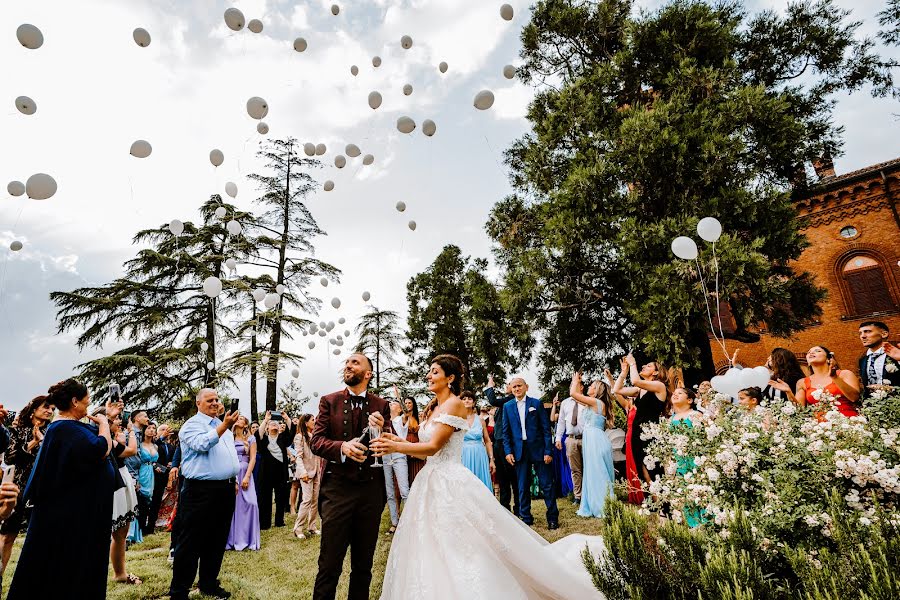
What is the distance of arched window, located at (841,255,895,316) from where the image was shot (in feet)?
64.7

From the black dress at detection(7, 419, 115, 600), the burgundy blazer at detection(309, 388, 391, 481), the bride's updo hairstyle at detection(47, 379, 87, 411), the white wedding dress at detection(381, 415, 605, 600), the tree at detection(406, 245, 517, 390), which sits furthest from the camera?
the tree at detection(406, 245, 517, 390)

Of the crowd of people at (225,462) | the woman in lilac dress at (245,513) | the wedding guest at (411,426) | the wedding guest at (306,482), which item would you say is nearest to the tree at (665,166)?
the crowd of people at (225,462)

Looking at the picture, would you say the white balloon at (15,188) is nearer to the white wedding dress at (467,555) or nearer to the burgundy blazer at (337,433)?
the burgundy blazer at (337,433)

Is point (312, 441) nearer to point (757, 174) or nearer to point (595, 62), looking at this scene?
point (757, 174)

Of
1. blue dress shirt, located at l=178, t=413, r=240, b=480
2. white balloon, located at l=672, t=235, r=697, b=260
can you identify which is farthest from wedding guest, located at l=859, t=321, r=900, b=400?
blue dress shirt, located at l=178, t=413, r=240, b=480

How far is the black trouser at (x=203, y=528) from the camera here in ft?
13.9

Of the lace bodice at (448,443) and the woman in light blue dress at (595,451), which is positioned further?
the woman in light blue dress at (595,451)

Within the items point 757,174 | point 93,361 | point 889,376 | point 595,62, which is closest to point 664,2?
point 595,62

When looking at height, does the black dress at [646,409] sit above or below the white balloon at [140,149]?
below

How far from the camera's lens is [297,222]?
2055 cm

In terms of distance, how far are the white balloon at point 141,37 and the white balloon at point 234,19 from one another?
95 centimetres

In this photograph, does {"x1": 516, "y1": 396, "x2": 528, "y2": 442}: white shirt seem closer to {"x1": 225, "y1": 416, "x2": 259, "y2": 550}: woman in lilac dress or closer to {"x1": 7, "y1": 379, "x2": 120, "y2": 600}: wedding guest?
{"x1": 225, "y1": 416, "x2": 259, "y2": 550}: woman in lilac dress

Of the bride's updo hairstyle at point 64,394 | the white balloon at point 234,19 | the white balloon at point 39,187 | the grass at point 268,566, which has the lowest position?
the grass at point 268,566

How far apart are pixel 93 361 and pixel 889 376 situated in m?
20.8
